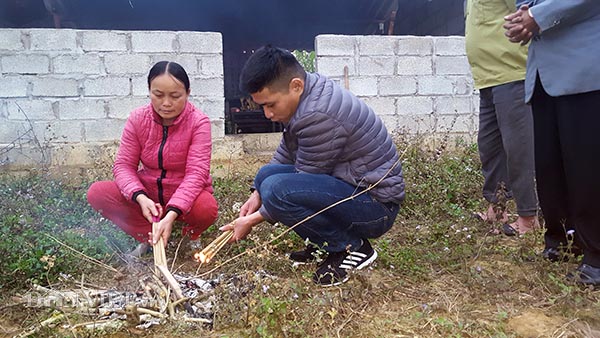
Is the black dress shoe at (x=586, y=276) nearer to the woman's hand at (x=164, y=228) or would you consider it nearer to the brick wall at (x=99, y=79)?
the woman's hand at (x=164, y=228)

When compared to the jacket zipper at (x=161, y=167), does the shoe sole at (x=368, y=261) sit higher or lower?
lower

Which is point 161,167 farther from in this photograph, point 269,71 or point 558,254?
point 558,254

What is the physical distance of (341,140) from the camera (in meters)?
2.23

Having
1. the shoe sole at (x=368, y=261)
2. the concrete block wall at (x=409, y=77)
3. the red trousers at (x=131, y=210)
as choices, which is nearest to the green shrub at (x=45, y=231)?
the red trousers at (x=131, y=210)

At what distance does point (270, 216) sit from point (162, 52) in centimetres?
332

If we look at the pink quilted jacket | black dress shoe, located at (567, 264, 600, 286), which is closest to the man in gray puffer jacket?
the pink quilted jacket

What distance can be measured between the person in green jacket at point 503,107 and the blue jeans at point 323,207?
98cm

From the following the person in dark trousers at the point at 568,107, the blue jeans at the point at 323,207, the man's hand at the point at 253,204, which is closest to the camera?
the person in dark trousers at the point at 568,107

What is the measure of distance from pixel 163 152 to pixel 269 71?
92 centimetres

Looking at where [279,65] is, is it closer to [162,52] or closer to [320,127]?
[320,127]

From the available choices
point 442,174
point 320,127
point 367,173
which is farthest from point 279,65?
point 442,174

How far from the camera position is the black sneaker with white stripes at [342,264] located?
91.3 inches

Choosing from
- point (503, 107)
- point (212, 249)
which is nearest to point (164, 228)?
point (212, 249)

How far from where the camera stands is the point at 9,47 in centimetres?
470
